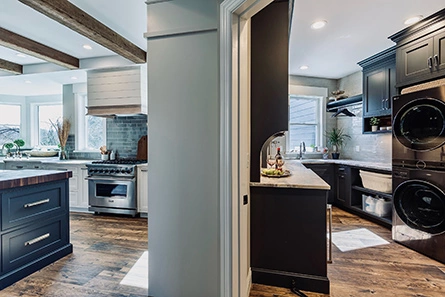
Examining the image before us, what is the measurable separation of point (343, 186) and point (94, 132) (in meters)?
5.07

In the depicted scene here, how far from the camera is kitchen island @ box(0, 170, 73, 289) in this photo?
2178 mm

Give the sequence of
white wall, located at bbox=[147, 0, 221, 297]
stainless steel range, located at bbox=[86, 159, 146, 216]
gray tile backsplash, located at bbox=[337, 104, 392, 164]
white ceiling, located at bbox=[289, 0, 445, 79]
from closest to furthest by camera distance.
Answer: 1. white wall, located at bbox=[147, 0, 221, 297]
2. white ceiling, located at bbox=[289, 0, 445, 79]
3. stainless steel range, located at bbox=[86, 159, 146, 216]
4. gray tile backsplash, located at bbox=[337, 104, 392, 164]

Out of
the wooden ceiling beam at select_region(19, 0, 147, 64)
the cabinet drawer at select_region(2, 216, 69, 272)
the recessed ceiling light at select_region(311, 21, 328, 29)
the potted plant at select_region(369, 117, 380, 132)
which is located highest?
the recessed ceiling light at select_region(311, 21, 328, 29)

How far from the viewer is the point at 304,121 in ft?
17.5

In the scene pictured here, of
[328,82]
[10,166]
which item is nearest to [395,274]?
[328,82]

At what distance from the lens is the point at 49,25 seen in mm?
3002

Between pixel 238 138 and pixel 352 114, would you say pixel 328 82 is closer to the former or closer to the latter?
pixel 352 114

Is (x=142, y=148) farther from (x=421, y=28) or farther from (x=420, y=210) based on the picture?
(x=421, y=28)

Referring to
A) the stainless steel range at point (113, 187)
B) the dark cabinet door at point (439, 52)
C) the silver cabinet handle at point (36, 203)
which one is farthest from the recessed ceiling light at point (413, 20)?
the silver cabinet handle at point (36, 203)

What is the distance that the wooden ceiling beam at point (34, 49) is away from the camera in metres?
3.12

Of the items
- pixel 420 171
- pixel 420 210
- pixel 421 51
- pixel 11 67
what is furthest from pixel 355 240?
pixel 11 67

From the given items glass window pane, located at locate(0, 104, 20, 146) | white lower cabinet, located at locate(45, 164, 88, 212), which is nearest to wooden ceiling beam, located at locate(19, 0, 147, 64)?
white lower cabinet, located at locate(45, 164, 88, 212)

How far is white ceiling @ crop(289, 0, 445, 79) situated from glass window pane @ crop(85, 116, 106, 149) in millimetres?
4013

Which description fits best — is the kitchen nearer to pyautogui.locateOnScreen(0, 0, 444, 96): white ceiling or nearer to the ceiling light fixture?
pyautogui.locateOnScreen(0, 0, 444, 96): white ceiling
